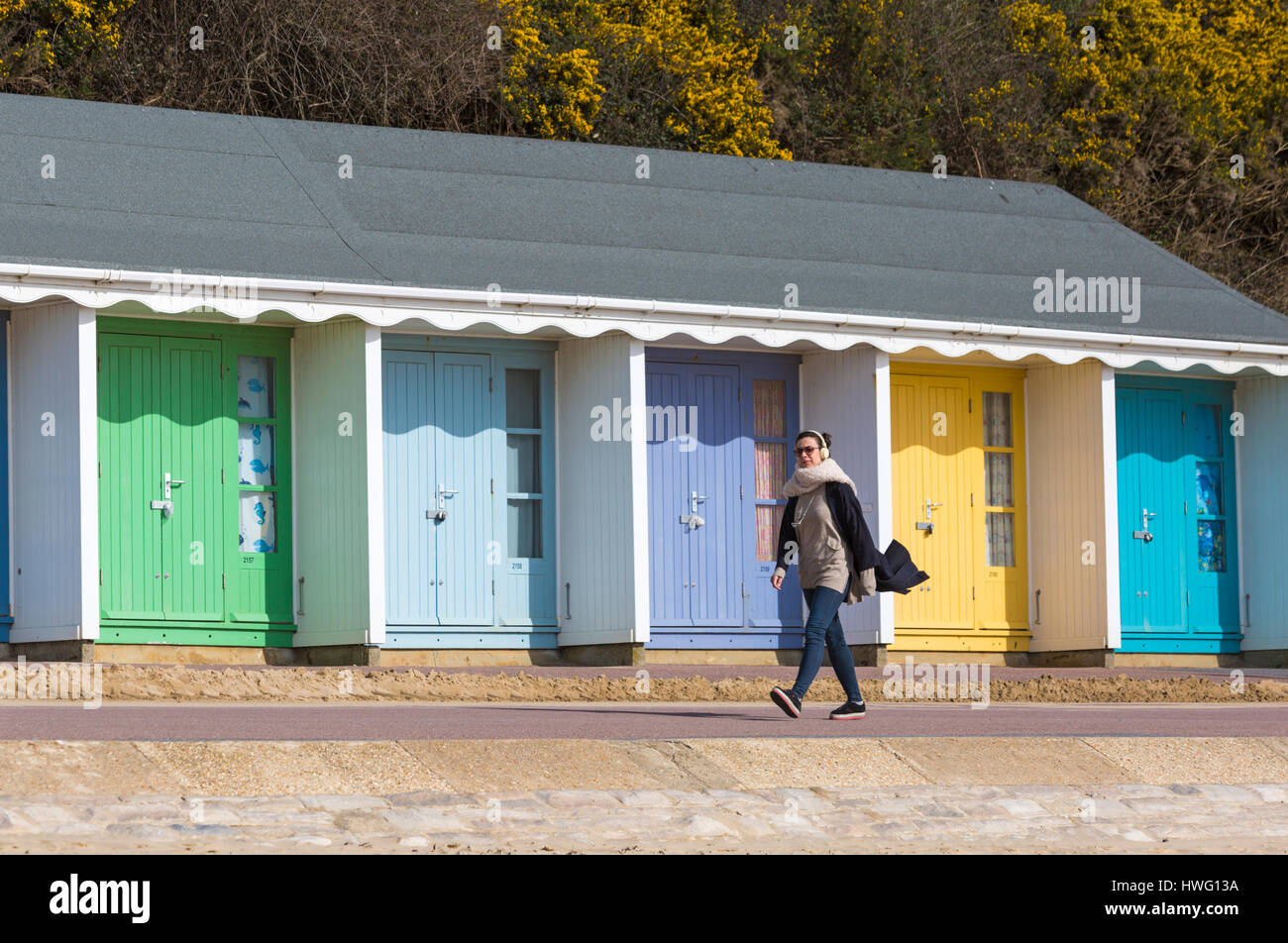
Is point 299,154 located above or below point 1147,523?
above

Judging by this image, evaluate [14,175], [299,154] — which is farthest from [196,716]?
[299,154]

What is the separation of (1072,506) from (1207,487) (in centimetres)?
181

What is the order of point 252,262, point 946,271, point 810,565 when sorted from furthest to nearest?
point 946,271
point 252,262
point 810,565

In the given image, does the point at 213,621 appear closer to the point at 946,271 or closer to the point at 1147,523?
the point at 946,271

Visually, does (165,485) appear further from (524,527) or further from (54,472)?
(524,527)

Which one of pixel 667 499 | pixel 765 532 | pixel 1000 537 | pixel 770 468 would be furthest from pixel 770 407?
pixel 1000 537

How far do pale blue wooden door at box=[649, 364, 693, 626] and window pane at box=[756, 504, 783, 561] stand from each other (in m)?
0.74

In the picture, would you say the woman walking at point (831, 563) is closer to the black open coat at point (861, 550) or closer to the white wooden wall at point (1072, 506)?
the black open coat at point (861, 550)

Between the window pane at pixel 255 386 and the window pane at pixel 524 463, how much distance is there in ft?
6.79

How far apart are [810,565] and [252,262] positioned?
590 centimetres

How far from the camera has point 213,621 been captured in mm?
16469

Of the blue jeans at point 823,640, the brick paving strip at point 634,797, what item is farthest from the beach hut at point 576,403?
the brick paving strip at point 634,797

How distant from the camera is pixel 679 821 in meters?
8.97

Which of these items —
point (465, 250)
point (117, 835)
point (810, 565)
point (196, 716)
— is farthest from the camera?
point (465, 250)
